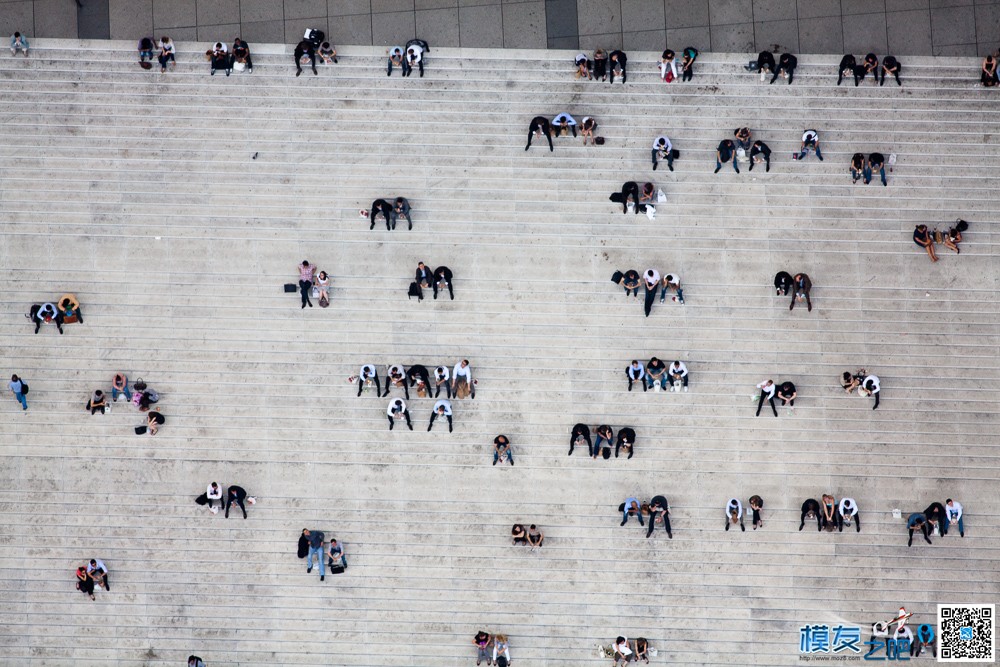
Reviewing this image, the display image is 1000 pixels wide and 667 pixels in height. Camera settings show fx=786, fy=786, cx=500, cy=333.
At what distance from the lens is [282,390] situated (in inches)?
822

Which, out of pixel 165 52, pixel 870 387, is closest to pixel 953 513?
pixel 870 387

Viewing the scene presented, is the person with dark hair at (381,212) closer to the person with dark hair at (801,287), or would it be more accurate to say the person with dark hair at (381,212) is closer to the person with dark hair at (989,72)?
the person with dark hair at (801,287)

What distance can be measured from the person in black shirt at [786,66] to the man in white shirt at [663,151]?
3.37 metres

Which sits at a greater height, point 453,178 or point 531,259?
point 453,178

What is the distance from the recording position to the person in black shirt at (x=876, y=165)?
2062 centimetres

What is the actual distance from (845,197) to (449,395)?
464 inches

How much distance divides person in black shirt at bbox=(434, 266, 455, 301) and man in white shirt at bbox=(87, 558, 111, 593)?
11.1 metres

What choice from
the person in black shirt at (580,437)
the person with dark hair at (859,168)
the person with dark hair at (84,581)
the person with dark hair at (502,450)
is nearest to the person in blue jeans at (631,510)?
the person in black shirt at (580,437)

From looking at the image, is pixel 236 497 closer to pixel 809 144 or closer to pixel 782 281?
pixel 782 281

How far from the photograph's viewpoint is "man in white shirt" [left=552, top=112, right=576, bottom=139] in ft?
68.0

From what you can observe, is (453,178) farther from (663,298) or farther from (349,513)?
(349,513)

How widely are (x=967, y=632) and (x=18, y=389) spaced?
25368mm

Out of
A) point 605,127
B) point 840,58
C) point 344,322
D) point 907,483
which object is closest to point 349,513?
point 344,322

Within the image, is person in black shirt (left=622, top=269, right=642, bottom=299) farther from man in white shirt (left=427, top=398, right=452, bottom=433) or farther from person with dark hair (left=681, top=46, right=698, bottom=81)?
man in white shirt (left=427, top=398, right=452, bottom=433)
